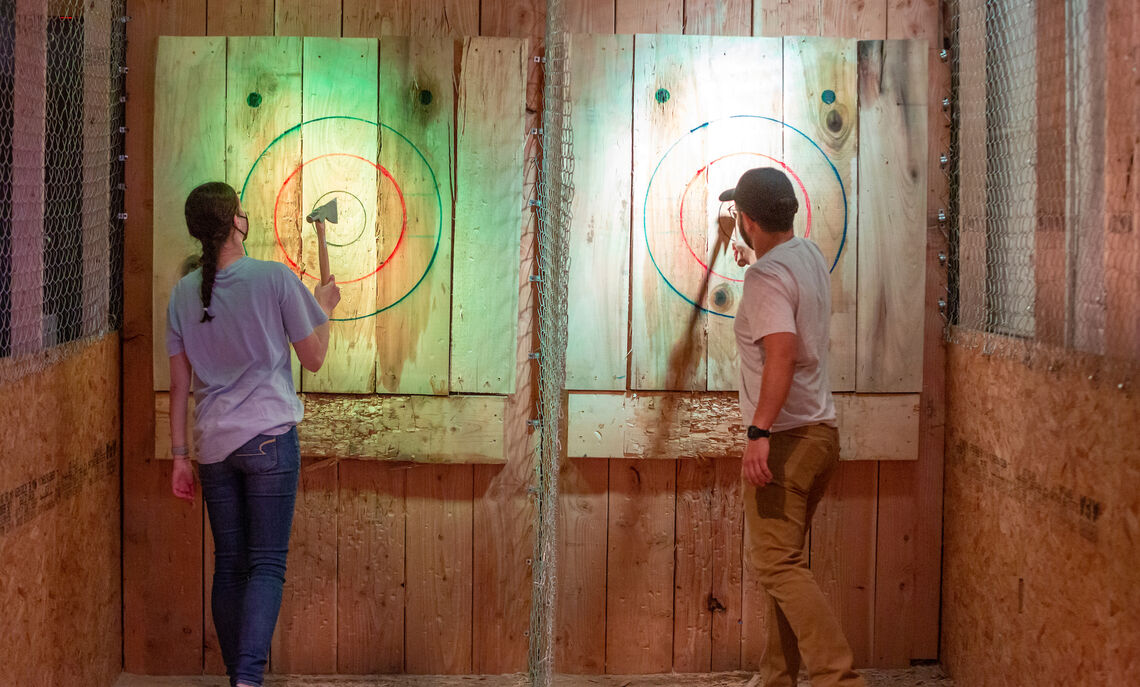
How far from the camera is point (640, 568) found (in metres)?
3.34

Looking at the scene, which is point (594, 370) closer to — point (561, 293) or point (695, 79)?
point (561, 293)

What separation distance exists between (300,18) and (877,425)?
2.13m

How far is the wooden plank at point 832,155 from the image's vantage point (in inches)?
128

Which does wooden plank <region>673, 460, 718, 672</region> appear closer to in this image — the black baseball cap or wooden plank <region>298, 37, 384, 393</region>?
the black baseball cap

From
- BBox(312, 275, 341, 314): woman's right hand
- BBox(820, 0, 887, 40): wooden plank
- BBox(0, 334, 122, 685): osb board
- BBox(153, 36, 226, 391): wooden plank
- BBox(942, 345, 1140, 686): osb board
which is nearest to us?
BBox(942, 345, 1140, 686): osb board

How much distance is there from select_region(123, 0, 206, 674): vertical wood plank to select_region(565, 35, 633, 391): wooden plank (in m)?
1.17

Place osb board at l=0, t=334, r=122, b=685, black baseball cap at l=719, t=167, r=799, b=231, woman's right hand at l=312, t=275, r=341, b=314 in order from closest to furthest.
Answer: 1. osb board at l=0, t=334, r=122, b=685
2. black baseball cap at l=719, t=167, r=799, b=231
3. woman's right hand at l=312, t=275, r=341, b=314

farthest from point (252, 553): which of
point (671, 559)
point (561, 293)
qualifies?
point (671, 559)

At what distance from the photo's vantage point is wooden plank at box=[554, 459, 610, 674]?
3314mm

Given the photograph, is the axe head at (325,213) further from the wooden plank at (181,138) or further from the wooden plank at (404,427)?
the wooden plank at (404,427)

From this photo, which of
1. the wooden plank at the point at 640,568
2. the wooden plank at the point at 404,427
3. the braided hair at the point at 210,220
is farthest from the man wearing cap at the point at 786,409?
the braided hair at the point at 210,220

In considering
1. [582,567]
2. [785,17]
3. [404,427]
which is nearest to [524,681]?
[582,567]

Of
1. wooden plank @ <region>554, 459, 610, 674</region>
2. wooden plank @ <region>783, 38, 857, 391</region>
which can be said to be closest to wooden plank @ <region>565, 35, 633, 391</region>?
wooden plank @ <region>554, 459, 610, 674</region>

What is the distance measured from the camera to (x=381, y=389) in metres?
3.25
